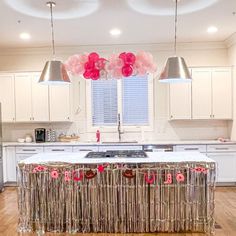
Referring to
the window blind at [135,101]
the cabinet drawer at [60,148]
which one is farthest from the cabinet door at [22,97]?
the window blind at [135,101]

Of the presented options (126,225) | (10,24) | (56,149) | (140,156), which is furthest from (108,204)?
(10,24)

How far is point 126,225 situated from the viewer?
3645 millimetres

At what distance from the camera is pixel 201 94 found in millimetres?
6000

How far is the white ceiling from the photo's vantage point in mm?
3984

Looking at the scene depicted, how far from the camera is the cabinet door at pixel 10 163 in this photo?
234 inches

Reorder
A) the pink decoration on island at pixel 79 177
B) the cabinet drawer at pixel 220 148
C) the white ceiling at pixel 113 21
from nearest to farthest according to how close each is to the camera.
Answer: the pink decoration on island at pixel 79 177, the white ceiling at pixel 113 21, the cabinet drawer at pixel 220 148

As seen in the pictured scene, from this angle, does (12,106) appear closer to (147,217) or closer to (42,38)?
(42,38)

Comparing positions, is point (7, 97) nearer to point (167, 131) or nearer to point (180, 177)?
point (167, 131)

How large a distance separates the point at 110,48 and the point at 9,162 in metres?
3.16

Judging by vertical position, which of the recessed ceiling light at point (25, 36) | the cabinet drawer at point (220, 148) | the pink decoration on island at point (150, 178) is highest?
the recessed ceiling light at point (25, 36)

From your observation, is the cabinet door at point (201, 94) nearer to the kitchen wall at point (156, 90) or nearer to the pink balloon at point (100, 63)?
the kitchen wall at point (156, 90)

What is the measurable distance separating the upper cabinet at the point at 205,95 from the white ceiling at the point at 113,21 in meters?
0.73

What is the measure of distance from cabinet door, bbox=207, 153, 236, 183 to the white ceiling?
2.32 meters

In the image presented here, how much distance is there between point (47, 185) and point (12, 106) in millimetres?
3080
